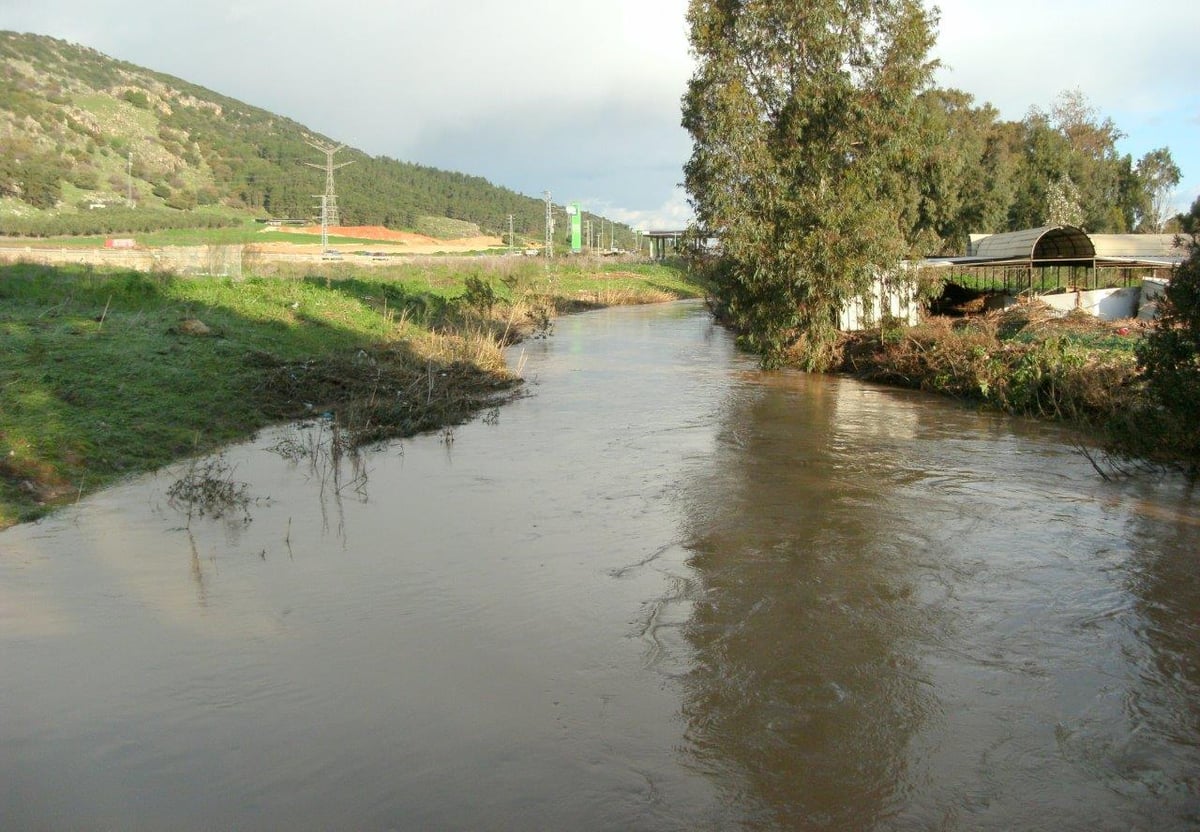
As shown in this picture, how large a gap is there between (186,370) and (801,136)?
12536mm

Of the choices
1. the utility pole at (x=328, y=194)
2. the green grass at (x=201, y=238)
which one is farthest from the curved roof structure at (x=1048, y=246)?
the utility pole at (x=328, y=194)

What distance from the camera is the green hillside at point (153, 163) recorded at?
62844mm

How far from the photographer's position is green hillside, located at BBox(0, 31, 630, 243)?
2474 inches

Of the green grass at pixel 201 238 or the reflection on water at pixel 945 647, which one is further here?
the green grass at pixel 201 238

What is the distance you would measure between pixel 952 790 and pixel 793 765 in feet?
2.51

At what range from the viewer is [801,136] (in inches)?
760

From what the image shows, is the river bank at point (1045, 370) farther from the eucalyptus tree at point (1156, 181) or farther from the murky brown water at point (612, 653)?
the eucalyptus tree at point (1156, 181)

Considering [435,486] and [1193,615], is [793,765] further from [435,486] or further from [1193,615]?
[435,486]

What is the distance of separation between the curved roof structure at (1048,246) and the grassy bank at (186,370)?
15.0m

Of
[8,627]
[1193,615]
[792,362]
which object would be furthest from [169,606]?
[792,362]

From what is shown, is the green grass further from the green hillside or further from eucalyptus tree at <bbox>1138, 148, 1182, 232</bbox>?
eucalyptus tree at <bbox>1138, 148, 1182, 232</bbox>

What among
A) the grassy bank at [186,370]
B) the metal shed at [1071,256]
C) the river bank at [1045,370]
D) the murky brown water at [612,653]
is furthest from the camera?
the metal shed at [1071,256]

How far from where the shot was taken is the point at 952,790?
15.2 ft

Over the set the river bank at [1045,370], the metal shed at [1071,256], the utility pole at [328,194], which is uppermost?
the utility pole at [328,194]
